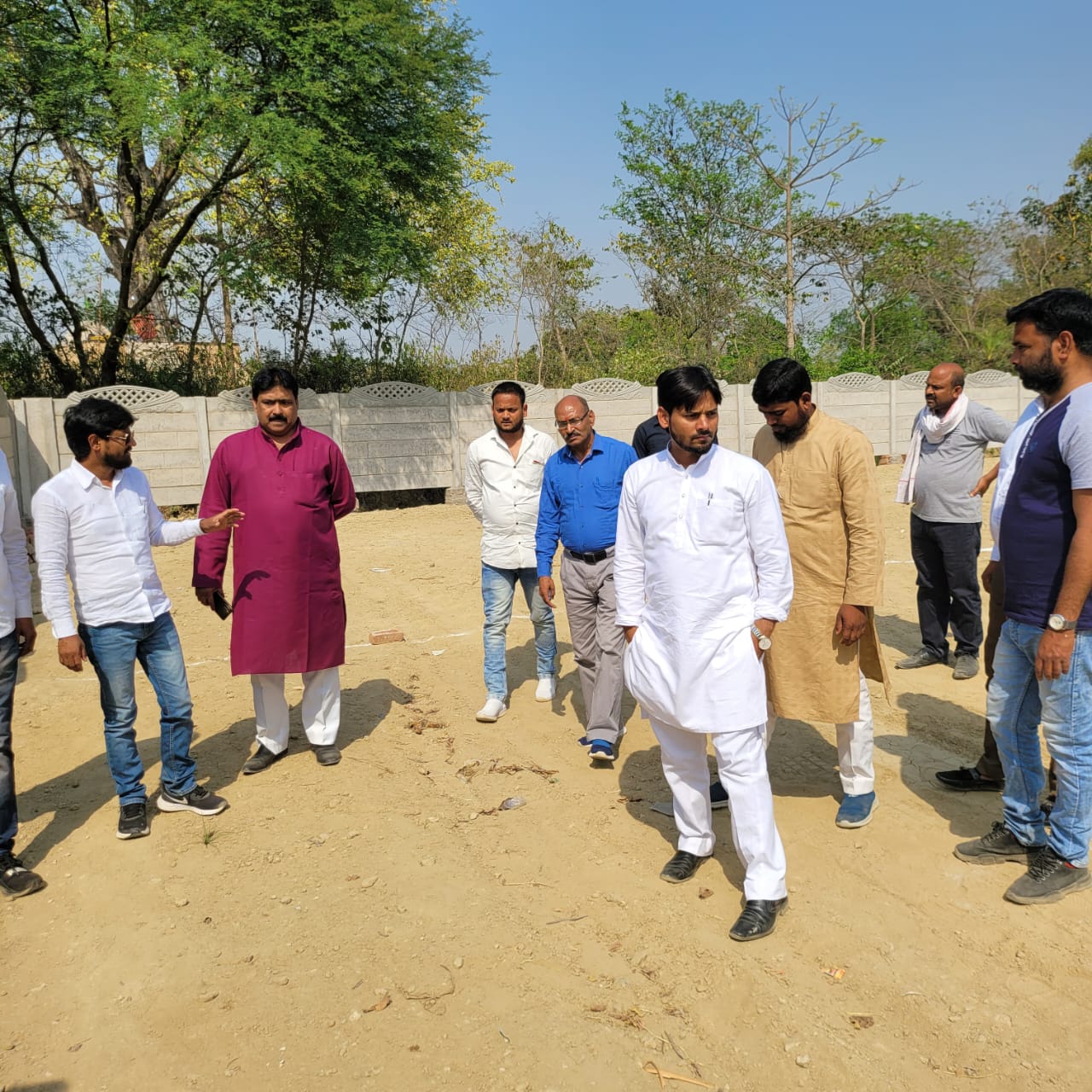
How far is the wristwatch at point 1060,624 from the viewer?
299 centimetres

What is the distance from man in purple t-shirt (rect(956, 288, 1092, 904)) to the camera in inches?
117

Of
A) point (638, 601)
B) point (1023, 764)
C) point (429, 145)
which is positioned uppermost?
point (429, 145)

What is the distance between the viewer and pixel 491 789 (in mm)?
4461

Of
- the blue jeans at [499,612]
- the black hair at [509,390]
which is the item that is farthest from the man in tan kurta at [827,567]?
the blue jeans at [499,612]

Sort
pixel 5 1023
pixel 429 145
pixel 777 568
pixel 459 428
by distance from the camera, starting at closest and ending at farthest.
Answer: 1. pixel 5 1023
2. pixel 777 568
3. pixel 429 145
4. pixel 459 428

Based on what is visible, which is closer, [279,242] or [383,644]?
[383,644]

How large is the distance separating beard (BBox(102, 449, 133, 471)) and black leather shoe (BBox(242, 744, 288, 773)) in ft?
5.48

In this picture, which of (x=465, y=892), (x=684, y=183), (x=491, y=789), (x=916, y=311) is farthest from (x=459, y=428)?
(x=916, y=311)

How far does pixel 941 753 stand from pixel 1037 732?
4.81 feet

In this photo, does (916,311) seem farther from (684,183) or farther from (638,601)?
(638,601)

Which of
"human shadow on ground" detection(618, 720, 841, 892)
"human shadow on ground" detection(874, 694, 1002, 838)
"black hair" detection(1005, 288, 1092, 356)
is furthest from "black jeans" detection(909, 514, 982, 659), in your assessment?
"black hair" detection(1005, 288, 1092, 356)

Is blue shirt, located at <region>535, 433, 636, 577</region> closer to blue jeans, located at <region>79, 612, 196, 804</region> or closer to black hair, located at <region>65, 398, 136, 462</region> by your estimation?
blue jeans, located at <region>79, 612, 196, 804</region>

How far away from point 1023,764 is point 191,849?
3.40 metres

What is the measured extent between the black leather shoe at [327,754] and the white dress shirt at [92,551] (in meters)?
1.25
